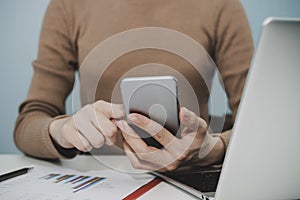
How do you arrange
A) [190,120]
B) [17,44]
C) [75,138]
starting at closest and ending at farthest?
[190,120] < [75,138] < [17,44]

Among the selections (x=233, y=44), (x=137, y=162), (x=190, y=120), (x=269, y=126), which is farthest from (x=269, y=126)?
(x=233, y=44)

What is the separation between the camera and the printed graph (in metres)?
0.51

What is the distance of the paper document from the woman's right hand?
49mm

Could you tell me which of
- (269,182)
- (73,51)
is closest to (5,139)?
(73,51)

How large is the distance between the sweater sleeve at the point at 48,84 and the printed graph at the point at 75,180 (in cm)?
11

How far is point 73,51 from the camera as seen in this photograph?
0.92 meters

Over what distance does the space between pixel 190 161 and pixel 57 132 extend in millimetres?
228

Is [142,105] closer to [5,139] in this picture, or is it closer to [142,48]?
[142,48]

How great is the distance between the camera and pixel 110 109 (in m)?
0.52

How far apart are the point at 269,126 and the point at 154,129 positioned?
0.59ft

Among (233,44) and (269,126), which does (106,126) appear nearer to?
(269,126)

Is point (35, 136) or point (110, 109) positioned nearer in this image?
point (110, 109)

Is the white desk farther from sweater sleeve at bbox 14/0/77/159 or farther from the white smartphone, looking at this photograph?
the white smartphone

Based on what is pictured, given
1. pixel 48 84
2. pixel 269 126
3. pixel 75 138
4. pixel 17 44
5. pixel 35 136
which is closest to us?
pixel 269 126
